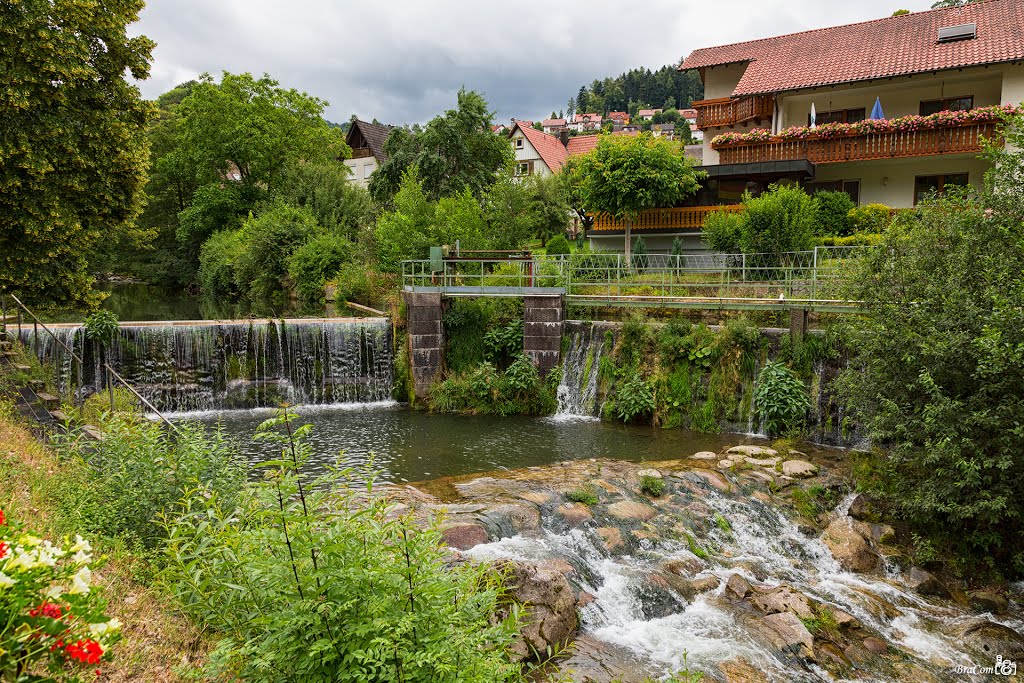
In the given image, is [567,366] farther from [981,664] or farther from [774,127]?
[774,127]

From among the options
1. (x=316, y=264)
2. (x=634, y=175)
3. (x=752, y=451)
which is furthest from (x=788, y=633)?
(x=316, y=264)

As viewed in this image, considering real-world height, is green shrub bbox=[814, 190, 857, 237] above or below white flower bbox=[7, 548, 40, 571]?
above

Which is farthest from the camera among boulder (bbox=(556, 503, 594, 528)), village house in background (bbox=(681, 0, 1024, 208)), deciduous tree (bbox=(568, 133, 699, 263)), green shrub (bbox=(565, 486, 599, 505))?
deciduous tree (bbox=(568, 133, 699, 263))

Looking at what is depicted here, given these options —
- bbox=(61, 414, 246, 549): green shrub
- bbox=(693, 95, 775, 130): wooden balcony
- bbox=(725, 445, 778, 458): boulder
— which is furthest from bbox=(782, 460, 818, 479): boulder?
bbox=(693, 95, 775, 130): wooden balcony

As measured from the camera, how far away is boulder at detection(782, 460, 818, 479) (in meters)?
12.1

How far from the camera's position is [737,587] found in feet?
27.9

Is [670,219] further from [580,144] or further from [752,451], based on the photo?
[580,144]

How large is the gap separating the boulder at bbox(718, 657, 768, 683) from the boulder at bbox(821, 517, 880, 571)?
3.43m

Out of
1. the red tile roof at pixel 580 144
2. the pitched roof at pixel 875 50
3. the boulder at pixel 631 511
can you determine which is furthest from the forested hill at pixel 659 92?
the boulder at pixel 631 511

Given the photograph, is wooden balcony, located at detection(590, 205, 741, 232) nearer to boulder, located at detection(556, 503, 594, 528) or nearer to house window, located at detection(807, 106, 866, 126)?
house window, located at detection(807, 106, 866, 126)

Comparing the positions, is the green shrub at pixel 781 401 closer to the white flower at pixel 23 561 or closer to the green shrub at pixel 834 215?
the green shrub at pixel 834 215

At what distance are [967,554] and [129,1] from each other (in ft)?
63.9

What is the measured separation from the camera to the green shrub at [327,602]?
3551 millimetres

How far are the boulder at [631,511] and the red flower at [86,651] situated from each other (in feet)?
26.7
